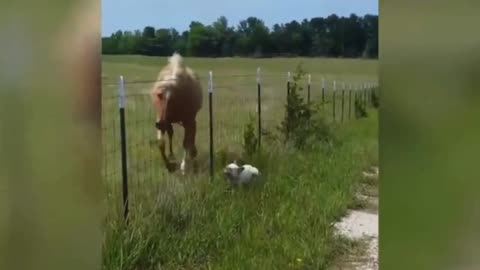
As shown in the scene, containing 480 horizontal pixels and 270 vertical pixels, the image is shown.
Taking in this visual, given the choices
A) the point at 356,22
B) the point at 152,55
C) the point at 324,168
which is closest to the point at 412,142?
the point at 356,22

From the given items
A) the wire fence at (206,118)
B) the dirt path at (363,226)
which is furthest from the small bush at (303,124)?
the dirt path at (363,226)

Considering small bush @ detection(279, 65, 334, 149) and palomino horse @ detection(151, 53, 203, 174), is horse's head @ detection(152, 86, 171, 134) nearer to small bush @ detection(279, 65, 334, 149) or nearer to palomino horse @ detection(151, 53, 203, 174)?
palomino horse @ detection(151, 53, 203, 174)

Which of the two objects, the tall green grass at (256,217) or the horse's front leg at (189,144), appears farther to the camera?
the horse's front leg at (189,144)

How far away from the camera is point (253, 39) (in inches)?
42.3

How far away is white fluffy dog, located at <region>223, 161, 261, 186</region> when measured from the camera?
134 cm

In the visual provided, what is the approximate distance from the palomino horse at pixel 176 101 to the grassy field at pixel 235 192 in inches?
0.8

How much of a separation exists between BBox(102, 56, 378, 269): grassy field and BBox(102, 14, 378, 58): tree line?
0.09ft

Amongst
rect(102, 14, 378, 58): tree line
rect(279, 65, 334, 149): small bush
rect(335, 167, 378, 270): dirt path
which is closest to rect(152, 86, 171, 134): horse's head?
rect(102, 14, 378, 58): tree line

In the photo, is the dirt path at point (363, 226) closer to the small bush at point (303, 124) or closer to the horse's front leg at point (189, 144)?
the small bush at point (303, 124)

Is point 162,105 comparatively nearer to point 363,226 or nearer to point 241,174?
point 241,174

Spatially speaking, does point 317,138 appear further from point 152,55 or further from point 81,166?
point 81,166

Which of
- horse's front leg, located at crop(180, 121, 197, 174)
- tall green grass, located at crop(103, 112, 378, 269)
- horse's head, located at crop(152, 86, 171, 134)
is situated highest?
horse's head, located at crop(152, 86, 171, 134)

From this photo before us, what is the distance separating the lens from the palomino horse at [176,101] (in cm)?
117

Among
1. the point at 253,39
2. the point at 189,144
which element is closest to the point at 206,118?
the point at 189,144
